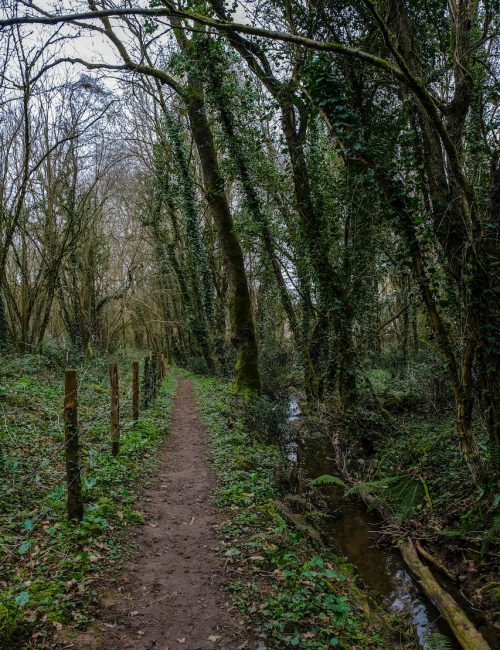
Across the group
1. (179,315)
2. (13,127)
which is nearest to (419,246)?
(13,127)

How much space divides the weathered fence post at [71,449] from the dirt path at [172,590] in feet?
2.90

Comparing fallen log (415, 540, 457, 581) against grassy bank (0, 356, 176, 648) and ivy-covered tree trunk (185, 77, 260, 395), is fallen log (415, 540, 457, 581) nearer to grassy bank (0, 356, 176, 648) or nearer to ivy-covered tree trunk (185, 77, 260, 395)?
grassy bank (0, 356, 176, 648)

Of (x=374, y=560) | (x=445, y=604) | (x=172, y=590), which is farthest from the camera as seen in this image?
(x=374, y=560)

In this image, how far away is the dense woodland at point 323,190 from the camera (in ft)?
20.4

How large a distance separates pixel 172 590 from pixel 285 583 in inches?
45.2

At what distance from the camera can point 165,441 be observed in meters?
9.92

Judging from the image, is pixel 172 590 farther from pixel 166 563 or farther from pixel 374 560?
pixel 374 560

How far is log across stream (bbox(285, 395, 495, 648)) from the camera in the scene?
492cm

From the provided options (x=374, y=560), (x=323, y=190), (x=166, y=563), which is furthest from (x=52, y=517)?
(x=323, y=190)

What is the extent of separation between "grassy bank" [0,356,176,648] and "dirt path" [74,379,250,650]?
9.6 inches

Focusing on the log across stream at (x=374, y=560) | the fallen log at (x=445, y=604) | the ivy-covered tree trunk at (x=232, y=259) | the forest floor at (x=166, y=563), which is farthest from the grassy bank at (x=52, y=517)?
the ivy-covered tree trunk at (x=232, y=259)

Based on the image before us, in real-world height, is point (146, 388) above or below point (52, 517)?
above

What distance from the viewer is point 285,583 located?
4.48 m

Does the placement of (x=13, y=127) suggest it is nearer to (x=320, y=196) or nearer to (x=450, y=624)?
(x=320, y=196)
